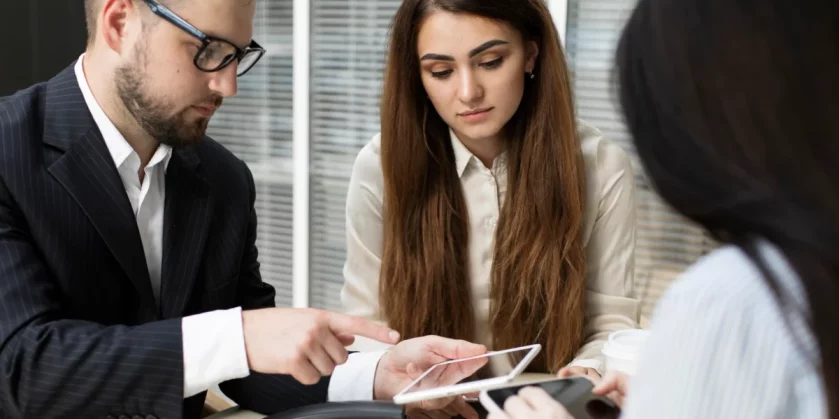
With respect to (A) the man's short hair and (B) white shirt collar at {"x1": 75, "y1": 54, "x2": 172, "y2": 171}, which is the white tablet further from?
(A) the man's short hair

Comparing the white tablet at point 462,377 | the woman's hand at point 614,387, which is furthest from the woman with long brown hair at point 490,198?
the woman's hand at point 614,387

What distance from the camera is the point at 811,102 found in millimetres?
644

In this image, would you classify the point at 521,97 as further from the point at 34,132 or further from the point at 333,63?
the point at 333,63

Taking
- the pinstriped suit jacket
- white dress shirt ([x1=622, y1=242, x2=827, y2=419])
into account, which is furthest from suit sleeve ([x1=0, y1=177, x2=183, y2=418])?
white dress shirt ([x1=622, y1=242, x2=827, y2=419])

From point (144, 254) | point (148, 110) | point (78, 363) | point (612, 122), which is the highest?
point (148, 110)

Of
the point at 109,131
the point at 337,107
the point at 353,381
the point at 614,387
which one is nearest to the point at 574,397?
the point at 614,387

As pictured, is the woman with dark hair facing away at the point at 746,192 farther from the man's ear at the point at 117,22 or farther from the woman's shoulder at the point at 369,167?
the woman's shoulder at the point at 369,167

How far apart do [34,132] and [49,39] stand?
1.59 m

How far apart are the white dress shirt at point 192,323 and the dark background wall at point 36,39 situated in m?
1.39

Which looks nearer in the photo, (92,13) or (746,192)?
(746,192)

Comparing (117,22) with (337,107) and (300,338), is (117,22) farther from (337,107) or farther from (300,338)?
(337,107)

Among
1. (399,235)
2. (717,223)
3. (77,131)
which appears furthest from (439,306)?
(717,223)

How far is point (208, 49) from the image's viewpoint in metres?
1.59

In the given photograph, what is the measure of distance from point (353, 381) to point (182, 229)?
40cm
